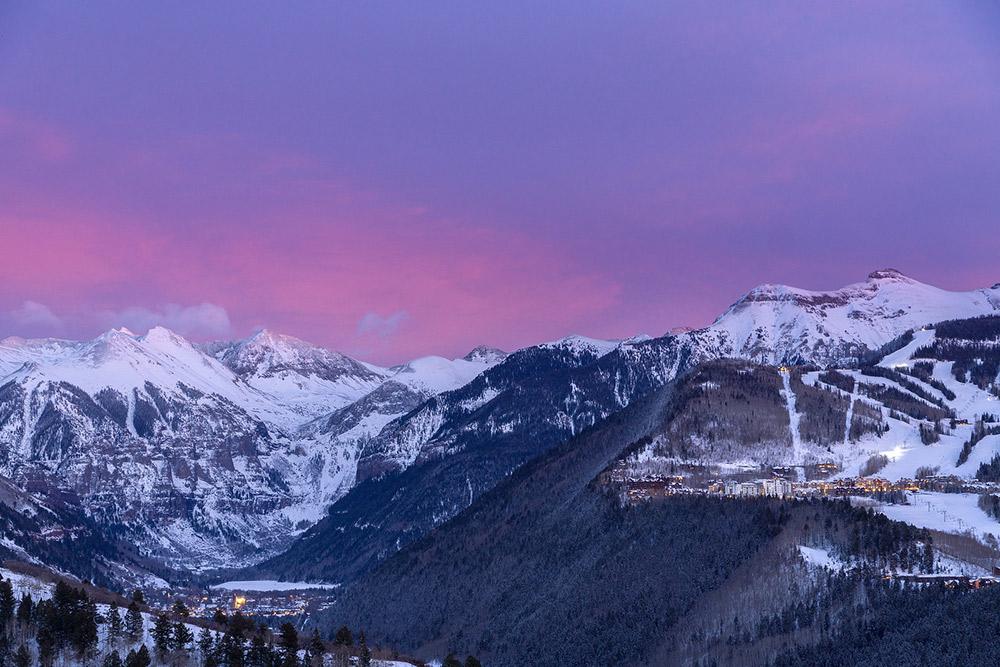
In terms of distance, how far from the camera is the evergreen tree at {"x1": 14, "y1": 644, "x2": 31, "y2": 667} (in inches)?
7205

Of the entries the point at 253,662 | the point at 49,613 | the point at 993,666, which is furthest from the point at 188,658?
the point at 993,666

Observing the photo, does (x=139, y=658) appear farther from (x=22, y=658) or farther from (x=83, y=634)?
(x=22, y=658)

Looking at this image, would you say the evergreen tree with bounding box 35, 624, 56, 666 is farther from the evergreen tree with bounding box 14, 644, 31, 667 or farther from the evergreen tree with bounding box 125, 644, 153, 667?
the evergreen tree with bounding box 125, 644, 153, 667

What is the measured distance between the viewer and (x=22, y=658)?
183 metres

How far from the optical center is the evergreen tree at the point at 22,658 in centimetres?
18300

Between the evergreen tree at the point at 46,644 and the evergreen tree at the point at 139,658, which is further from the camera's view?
the evergreen tree at the point at 139,658

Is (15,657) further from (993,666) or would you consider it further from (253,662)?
(993,666)

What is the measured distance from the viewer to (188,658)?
19800 cm

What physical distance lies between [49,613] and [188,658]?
71.2 ft

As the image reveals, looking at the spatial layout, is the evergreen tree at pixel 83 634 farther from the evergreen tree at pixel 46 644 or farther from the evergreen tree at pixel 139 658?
the evergreen tree at pixel 139 658

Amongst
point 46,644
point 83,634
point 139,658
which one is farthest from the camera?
point 83,634

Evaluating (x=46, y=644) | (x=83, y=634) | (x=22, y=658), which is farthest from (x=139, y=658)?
(x=22, y=658)

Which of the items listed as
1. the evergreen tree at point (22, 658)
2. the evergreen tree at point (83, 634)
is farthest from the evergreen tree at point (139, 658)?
the evergreen tree at point (22, 658)

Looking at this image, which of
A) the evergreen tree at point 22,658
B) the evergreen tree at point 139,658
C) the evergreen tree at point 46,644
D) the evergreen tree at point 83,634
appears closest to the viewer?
the evergreen tree at point 22,658
